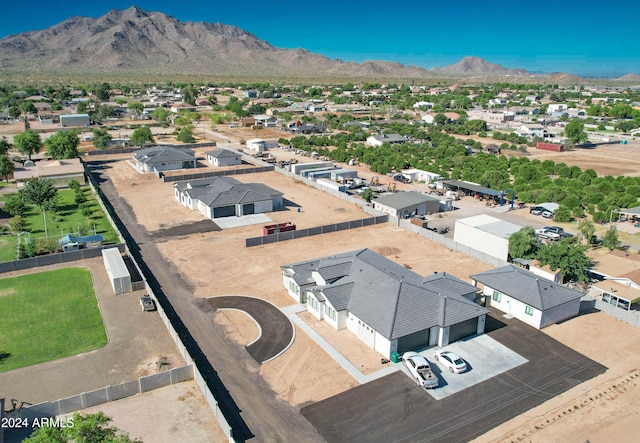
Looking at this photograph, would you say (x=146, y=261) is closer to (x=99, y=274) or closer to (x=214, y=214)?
(x=99, y=274)

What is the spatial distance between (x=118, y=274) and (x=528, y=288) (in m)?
27.8

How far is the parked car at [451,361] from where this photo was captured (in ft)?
81.8

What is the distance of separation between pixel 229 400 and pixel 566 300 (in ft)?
70.3

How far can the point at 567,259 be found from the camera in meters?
34.4

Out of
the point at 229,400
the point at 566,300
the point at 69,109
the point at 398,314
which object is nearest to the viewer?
the point at 229,400

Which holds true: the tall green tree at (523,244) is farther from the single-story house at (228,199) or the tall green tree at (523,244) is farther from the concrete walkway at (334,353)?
the single-story house at (228,199)

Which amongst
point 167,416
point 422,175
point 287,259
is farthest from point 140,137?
point 167,416

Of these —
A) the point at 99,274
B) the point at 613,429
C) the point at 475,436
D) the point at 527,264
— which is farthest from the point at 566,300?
the point at 99,274

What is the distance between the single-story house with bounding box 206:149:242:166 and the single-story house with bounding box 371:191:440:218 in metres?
30.5

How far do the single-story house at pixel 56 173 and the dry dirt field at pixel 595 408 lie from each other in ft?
197

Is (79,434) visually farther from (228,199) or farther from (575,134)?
(575,134)

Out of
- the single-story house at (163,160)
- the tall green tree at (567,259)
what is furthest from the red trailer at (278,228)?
the single-story house at (163,160)

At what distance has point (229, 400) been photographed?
23.0 meters

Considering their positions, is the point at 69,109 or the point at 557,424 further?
the point at 69,109
